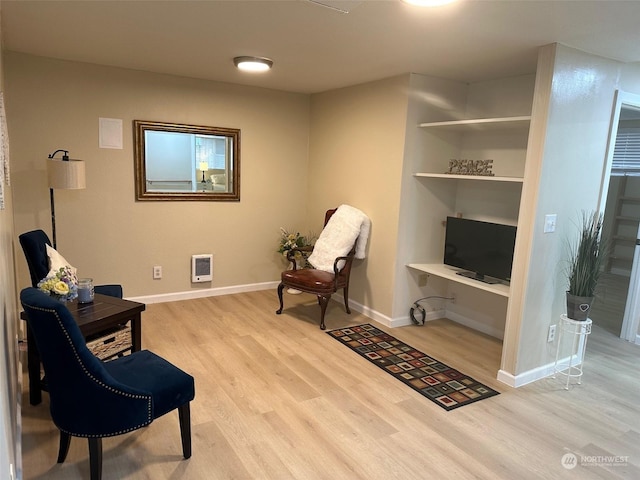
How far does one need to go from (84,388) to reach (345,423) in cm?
145

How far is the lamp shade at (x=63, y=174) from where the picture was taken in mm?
3431

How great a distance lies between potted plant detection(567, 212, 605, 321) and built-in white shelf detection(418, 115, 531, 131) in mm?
920

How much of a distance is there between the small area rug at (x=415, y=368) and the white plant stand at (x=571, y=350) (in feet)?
2.32

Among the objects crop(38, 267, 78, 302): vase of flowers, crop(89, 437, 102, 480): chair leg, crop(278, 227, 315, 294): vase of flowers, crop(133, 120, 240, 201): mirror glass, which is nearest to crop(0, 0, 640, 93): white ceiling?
crop(133, 120, 240, 201): mirror glass

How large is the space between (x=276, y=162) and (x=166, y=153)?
1.26 metres

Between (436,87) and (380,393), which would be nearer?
(380,393)

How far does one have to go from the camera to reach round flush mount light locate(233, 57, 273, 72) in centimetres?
346

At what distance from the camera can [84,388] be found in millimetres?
1812

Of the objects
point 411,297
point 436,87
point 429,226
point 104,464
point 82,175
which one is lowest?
point 104,464

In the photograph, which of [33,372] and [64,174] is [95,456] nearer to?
[33,372]

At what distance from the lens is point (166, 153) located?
14.6ft

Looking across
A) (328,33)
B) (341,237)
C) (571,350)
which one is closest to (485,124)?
(328,33)

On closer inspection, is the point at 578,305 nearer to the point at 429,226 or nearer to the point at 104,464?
the point at 429,226

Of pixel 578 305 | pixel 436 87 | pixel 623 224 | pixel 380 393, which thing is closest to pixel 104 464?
pixel 380 393
